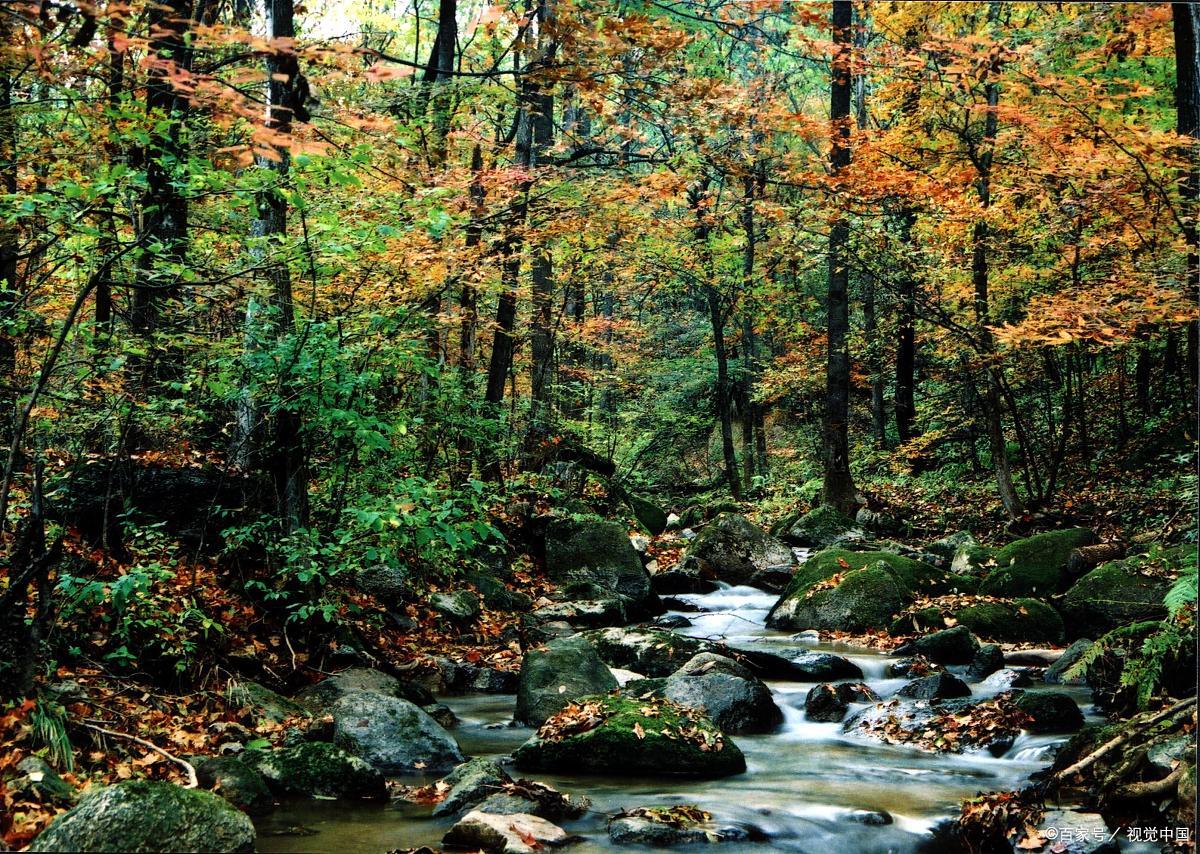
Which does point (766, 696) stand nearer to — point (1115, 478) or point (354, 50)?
point (354, 50)

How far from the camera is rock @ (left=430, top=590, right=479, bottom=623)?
10.6 metres

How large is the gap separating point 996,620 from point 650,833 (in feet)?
23.1

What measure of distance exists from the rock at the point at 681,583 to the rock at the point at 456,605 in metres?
4.42

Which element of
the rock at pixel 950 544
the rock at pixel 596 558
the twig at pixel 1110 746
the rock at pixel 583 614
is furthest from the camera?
the rock at pixel 950 544

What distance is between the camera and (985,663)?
9.16 meters

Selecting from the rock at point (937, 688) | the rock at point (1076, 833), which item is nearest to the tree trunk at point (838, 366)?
the rock at point (937, 688)

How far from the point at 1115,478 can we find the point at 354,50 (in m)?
15.2

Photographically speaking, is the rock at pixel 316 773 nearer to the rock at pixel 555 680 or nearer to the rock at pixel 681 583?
the rock at pixel 555 680

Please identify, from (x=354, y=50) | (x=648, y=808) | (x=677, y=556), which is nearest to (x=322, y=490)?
(x=648, y=808)

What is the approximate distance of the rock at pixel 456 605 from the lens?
10.6 metres

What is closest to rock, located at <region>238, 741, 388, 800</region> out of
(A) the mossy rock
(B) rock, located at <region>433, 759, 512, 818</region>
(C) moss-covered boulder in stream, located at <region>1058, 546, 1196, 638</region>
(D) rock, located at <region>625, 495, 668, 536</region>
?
(B) rock, located at <region>433, 759, 512, 818</region>

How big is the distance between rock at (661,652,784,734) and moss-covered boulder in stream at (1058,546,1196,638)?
4434 mm

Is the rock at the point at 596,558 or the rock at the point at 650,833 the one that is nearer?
the rock at the point at 650,833

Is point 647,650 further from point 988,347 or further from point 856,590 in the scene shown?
point 988,347
